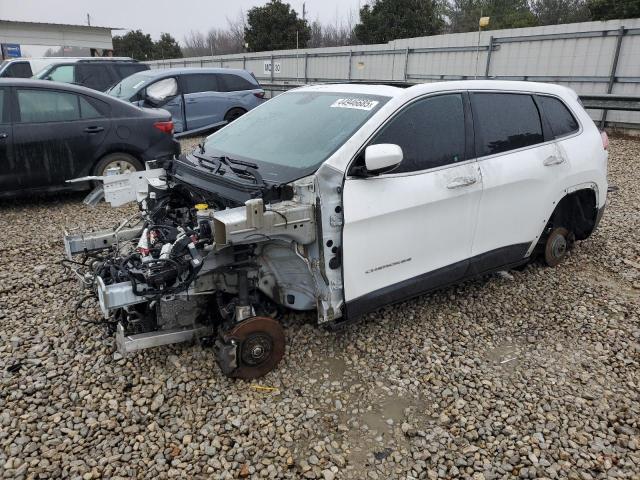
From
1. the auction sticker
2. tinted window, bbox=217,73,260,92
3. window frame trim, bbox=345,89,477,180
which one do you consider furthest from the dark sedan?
tinted window, bbox=217,73,260,92

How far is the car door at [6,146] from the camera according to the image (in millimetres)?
6121

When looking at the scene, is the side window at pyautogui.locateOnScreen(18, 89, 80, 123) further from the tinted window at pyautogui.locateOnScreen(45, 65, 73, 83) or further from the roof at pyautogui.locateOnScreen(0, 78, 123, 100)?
the tinted window at pyautogui.locateOnScreen(45, 65, 73, 83)

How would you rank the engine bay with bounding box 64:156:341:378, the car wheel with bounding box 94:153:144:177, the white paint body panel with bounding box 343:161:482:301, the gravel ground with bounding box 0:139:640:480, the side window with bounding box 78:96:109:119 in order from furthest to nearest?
the car wheel with bounding box 94:153:144:177 → the side window with bounding box 78:96:109:119 → the white paint body panel with bounding box 343:161:482:301 → the engine bay with bounding box 64:156:341:378 → the gravel ground with bounding box 0:139:640:480

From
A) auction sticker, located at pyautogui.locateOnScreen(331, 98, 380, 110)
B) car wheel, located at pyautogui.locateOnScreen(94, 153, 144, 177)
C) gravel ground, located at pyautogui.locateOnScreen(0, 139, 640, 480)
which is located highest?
auction sticker, located at pyautogui.locateOnScreen(331, 98, 380, 110)

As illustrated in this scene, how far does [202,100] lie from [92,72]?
12.0 feet

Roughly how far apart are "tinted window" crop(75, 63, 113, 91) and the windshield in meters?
2.11

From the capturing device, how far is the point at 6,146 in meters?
6.12

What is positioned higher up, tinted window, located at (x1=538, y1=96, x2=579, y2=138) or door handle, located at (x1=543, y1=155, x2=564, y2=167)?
tinted window, located at (x1=538, y1=96, x2=579, y2=138)

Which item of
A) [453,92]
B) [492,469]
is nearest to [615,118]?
[453,92]

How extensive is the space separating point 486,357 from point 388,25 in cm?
2676

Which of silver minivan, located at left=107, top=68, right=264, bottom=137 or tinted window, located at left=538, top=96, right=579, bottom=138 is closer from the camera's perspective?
tinted window, located at left=538, top=96, right=579, bottom=138

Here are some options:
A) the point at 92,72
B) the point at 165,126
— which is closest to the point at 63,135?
the point at 165,126

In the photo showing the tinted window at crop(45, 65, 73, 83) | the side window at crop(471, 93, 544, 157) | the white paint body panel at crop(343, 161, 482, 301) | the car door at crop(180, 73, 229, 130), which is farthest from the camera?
the tinted window at crop(45, 65, 73, 83)

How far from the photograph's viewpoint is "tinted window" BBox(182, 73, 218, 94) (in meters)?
11.7
